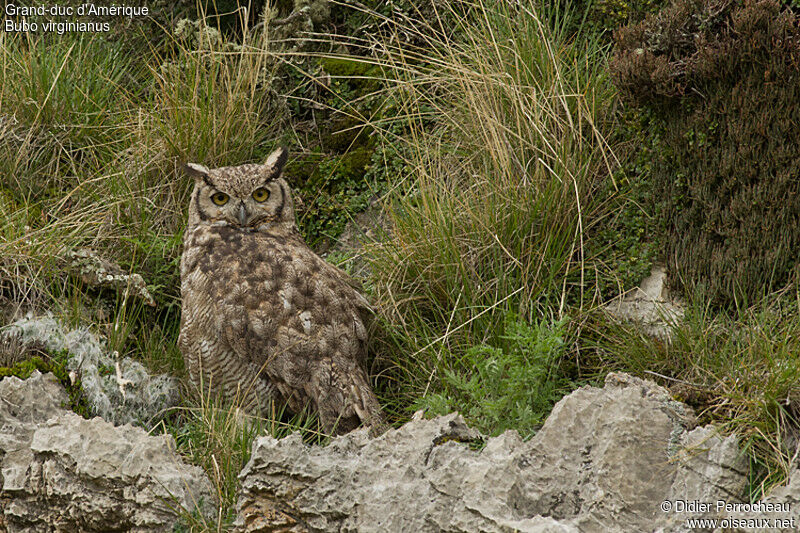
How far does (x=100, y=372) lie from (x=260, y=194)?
1.10 meters

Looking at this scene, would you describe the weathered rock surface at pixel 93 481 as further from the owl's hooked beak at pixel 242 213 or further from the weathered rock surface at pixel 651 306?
the weathered rock surface at pixel 651 306

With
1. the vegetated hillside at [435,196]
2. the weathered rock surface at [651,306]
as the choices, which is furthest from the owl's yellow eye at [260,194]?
the weathered rock surface at [651,306]

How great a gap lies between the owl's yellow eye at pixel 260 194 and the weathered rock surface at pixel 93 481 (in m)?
1.38

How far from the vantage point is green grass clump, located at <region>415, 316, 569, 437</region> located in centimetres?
338

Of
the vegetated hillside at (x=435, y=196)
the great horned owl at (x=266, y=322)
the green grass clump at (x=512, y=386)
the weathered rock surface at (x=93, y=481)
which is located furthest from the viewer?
the great horned owl at (x=266, y=322)

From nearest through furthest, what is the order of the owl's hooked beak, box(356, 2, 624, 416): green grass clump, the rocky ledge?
1. the rocky ledge
2. box(356, 2, 624, 416): green grass clump
3. the owl's hooked beak

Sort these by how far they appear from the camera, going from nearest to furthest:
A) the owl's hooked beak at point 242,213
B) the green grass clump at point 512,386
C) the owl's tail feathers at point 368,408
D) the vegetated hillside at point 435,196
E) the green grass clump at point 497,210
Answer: the green grass clump at point 512,386, the vegetated hillside at point 435,196, the owl's tail feathers at point 368,408, the green grass clump at point 497,210, the owl's hooked beak at point 242,213

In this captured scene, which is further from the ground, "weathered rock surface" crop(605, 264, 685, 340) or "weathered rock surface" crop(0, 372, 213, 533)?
"weathered rock surface" crop(605, 264, 685, 340)

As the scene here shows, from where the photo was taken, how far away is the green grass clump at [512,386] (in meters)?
3.38

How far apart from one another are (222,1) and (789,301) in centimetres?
406

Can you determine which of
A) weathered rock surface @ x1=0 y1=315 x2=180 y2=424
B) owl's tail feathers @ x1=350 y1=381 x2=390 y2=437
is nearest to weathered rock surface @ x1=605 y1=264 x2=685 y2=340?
owl's tail feathers @ x1=350 y1=381 x2=390 y2=437

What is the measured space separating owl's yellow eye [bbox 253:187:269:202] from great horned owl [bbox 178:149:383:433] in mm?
28

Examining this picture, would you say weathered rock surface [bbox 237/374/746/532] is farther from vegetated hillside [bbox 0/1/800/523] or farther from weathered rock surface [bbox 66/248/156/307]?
weathered rock surface [bbox 66/248/156/307]

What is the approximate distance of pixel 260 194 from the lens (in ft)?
13.9
